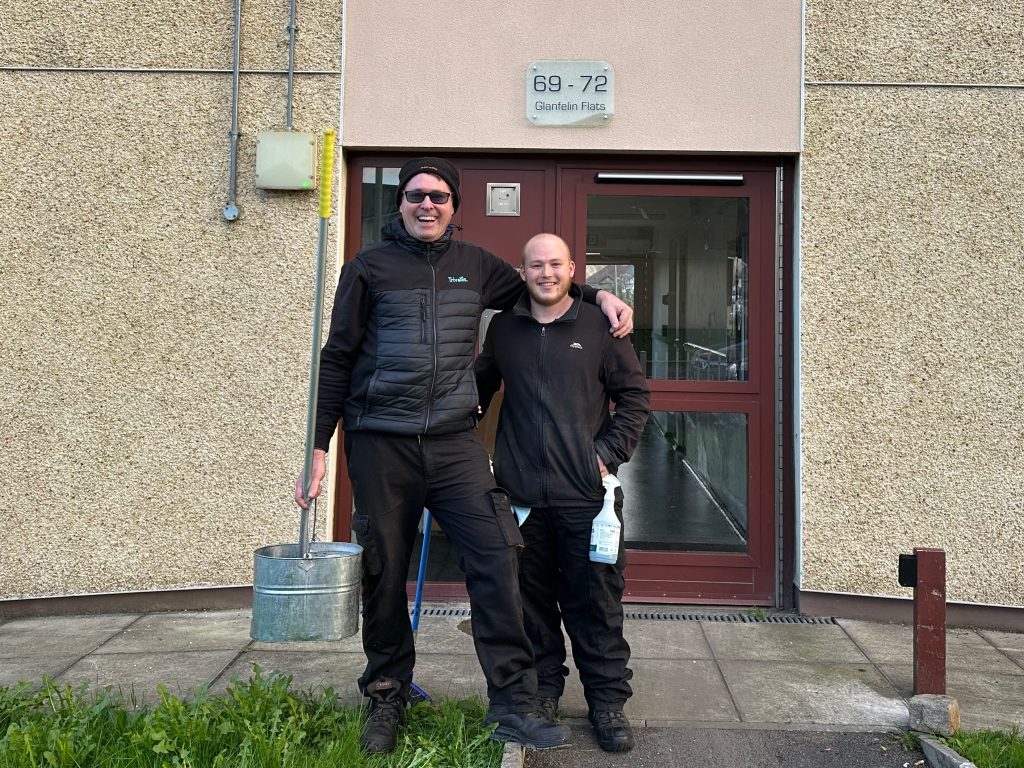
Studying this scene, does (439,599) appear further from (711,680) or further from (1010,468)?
(1010,468)

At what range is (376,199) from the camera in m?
5.33

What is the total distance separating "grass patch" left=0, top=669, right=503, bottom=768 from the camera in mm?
2926

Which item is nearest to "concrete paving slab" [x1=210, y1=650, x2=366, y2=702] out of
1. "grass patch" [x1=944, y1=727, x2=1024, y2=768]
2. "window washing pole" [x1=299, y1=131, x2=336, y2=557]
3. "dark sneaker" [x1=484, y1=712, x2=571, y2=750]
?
"dark sneaker" [x1=484, y1=712, x2=571, y2=750]

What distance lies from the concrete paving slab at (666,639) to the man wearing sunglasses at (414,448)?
123 centimetres

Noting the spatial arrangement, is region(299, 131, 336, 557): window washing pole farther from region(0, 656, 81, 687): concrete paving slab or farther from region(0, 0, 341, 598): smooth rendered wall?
region(0, 0, 341, 598): smooth rendered wall

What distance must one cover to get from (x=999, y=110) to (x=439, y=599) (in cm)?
416

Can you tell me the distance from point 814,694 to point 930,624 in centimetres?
56

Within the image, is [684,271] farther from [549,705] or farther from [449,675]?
[549,705]

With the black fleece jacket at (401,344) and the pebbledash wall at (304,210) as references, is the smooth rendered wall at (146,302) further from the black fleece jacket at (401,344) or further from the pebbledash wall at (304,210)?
the black fleece jacket at (401,344)

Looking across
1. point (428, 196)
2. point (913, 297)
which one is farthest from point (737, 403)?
point (428, 196)

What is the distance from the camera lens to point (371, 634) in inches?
128

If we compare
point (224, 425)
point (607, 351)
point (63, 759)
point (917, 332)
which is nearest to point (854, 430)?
point (917, 332)

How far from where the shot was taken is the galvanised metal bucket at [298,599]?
2.73m

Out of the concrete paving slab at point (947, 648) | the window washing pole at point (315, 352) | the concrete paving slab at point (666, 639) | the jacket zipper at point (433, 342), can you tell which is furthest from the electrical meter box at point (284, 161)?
the concrete paving slab at point (947, 648)
